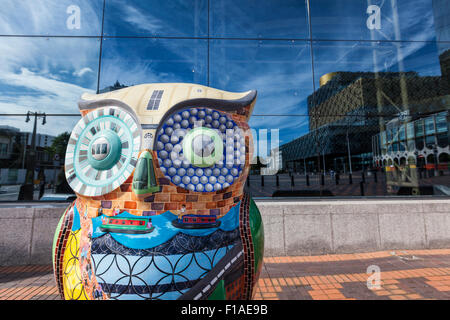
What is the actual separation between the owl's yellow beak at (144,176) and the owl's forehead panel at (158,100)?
7cm

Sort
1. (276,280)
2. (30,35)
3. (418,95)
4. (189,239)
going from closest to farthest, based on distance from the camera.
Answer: (189,239), (276,280), (30,35), (418,95)

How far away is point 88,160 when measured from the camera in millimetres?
1233

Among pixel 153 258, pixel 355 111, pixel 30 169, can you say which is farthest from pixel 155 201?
pixel 355 111

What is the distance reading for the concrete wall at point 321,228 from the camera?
3.68 metres

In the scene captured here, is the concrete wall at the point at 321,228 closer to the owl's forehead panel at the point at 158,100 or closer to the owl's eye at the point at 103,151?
the owl's forehead panel at the point at 158,100

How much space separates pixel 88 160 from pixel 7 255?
407 centimetres

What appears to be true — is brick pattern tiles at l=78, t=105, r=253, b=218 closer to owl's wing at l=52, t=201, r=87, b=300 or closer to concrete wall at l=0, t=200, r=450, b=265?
owl's wing at l=52, t=201, r=87, b=300

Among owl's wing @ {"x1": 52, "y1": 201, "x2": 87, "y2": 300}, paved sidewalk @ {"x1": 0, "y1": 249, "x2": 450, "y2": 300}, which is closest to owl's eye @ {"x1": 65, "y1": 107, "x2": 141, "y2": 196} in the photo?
owl's wing @ {"x1": 52, "y1": 201, "x2": 87, "y2": 300}

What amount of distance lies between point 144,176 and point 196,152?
0.99ft

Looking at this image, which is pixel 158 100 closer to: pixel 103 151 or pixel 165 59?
pixel 103 151

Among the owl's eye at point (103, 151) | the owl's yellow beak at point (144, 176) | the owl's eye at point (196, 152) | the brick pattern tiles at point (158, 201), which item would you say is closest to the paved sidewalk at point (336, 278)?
the brick pattern tiles at point (158, 201)

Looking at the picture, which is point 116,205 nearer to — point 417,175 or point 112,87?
point 112,87

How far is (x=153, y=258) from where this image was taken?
115cm

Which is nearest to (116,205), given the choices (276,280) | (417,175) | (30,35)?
(276,280)
